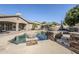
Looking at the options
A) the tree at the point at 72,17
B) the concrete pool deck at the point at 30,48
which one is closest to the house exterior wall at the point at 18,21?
the concrete pool deck at the point at 30,48

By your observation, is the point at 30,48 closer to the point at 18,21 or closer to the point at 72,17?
the point at 18,21

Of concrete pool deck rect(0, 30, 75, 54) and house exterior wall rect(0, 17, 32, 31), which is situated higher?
house exterior wall rect(0, 17, 32, 31)

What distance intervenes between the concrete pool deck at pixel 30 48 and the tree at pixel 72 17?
569 mm

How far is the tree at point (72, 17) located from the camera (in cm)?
367

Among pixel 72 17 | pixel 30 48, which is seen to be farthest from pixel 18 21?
pixel 72 17

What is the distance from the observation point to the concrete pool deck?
11.8ft

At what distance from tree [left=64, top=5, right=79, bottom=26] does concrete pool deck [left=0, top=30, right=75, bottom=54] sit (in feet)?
1.87

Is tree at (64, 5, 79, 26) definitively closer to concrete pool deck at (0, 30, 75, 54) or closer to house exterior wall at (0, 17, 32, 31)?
concrete pool deck at (0, 30, 75, 54)

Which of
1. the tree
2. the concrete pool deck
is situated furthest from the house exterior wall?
the tree

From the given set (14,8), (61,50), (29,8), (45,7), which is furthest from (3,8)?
(61,50)

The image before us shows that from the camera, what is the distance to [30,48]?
363 cm

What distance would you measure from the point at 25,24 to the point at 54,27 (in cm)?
66
